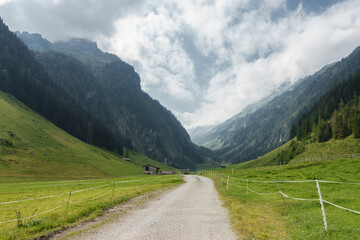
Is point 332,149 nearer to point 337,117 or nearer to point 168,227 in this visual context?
point 337,117

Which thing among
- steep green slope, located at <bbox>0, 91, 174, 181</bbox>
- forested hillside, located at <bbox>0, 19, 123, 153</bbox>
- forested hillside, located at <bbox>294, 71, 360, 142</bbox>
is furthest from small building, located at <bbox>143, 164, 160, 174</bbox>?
forested hillside, located at <bbox>294, 71, 360, 142</bbox>

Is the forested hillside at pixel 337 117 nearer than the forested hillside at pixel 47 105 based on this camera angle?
Yes

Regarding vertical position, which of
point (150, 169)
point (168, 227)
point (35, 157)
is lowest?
point (150, 169)

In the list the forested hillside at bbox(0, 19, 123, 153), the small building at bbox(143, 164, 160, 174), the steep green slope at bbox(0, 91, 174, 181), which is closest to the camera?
the steep green slope at bbox(0, 91, 174, 181)

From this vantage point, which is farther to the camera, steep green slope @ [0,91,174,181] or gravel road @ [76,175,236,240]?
steep green slope @ [0,91,174,181]

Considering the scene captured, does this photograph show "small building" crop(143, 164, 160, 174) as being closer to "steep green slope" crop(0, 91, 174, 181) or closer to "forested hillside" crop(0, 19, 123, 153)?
"steep green slope" crop(0, 91, 174, 181)

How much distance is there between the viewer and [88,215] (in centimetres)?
1598

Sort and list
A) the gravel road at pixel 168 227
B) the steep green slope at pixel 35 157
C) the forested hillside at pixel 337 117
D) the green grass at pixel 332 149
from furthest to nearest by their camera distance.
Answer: the forested hillside at pixel 337 117
the green grass at pixel 332 149
the steep green slope at pixel 35 157
the gravel road at pixel 168 227

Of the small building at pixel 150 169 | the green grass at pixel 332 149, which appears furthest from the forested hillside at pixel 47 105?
the green grass at pixel 332 149

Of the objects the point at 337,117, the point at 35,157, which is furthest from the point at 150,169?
the point at 337,117

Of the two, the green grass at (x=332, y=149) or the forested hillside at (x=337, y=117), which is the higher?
the forested hillside at (x=337, y=117)

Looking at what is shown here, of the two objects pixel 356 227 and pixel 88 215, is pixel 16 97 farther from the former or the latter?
pixel 356 227

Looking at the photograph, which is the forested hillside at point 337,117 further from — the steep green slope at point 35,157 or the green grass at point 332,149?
the steep green slope at point 35,157

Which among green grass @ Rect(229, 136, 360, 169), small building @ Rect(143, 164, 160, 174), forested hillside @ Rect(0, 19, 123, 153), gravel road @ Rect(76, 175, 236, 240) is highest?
forested hillside @ Rect(0, 19, 123, 153)
